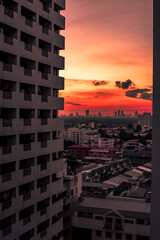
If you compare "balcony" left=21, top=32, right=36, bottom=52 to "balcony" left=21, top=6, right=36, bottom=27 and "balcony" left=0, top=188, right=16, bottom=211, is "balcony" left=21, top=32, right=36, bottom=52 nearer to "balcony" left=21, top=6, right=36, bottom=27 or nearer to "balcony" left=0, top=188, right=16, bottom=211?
"balcony" left=21, top=6, right=36, bottom=27

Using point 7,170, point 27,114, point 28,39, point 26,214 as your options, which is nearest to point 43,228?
point 26,214

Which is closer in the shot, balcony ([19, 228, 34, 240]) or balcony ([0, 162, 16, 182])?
balcony ([0, 162, 16, 182])

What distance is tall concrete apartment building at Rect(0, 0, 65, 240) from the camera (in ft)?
6.15

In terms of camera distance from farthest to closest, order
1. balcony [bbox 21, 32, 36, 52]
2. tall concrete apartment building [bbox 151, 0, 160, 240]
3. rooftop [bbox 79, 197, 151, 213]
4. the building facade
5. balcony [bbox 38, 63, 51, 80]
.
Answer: rooftop [bbox 79, 197, 151, 213], the building facade, balcony [bbox 38, 63, 51, 80], balcony [bbox 21, 32, 36, 52], tall concrete apartment building [bbox 151, 0, 160, 240]

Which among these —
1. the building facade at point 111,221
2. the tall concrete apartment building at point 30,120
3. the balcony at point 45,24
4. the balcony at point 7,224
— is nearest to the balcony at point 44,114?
the tall concrete apartment building at point 30,120

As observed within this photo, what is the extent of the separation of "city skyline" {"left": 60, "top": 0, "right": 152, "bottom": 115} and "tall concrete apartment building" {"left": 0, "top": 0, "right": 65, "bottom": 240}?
0.32m

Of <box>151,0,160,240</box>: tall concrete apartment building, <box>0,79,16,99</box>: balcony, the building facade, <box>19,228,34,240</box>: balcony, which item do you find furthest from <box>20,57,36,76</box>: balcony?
the building facade

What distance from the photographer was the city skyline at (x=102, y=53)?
241 centimetres

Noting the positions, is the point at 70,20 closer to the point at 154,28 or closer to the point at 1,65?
the point at 1,65

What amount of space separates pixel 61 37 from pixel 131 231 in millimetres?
2452

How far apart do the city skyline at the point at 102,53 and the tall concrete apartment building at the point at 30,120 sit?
32 centimetres

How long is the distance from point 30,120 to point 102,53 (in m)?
1.53

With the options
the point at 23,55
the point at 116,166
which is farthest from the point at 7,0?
the point at 116,166

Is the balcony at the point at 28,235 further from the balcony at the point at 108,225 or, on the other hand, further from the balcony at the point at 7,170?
the balcony at the point at 108,225
